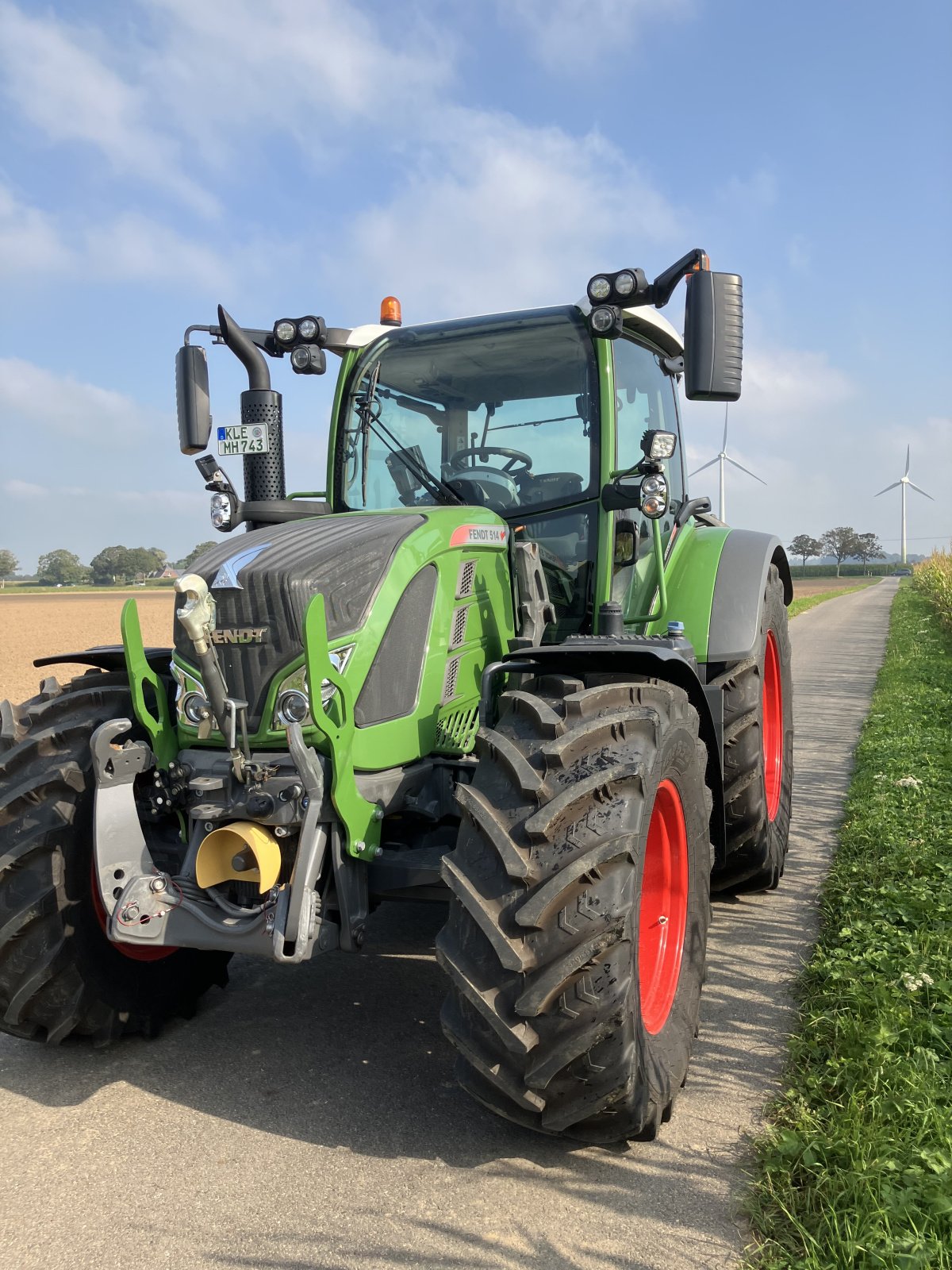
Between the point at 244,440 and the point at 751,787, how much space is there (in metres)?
2.46

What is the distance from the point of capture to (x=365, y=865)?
9.29 ft

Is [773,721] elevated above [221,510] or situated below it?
below

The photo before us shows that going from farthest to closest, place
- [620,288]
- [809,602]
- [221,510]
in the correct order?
[809,602] → [221,510] → [620,288]

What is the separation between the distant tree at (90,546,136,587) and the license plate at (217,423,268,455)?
99970 mm

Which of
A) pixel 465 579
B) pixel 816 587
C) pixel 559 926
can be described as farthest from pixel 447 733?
pixel 816 587

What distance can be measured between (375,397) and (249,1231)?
117 inches

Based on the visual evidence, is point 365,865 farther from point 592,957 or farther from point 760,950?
point 760,950

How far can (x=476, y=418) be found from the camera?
13.8 ft

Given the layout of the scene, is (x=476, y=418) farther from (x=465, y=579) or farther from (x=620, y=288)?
(x=465, y=579)

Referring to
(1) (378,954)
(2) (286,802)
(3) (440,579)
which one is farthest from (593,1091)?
(1) (378,954)

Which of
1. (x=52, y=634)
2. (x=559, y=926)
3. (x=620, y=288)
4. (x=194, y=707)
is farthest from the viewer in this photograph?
(x=52, y=634)

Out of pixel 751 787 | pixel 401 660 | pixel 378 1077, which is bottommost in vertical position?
pixel 378 1077

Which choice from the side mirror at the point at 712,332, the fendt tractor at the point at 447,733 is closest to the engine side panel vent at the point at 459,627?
the fendt tractor at the point at 447,733

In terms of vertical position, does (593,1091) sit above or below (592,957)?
below
